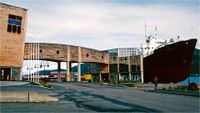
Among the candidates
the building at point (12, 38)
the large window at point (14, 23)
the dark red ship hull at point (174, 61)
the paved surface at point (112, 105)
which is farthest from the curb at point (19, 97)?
the dark red ship hull at point (174, 61)

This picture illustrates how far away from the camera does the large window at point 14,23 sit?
60781mm

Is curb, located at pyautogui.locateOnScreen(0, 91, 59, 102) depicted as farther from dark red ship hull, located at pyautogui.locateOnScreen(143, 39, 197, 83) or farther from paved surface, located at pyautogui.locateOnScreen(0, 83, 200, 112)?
dark red ship hull, located at pyautogui.locateOnScreen(143, 39, 197, 83)

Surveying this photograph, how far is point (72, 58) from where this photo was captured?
79188 millimetres

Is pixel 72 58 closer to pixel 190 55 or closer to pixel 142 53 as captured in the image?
pixel 142 53

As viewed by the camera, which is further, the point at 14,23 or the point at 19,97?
the point at 14,23

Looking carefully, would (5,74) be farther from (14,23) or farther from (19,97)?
(19,97)

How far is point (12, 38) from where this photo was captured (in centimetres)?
6125

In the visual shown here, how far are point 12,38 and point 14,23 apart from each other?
11.1 ft

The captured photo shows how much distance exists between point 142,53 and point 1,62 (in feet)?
135

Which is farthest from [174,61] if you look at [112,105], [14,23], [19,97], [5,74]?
[19,97]

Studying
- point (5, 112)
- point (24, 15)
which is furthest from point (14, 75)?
point (5, 112)

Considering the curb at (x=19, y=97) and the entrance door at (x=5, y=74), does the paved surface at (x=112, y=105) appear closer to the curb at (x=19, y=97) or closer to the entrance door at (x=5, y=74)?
the curb at (x=19, y=97)

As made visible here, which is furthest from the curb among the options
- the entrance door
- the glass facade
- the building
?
the glass facade

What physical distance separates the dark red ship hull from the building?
107 feet
